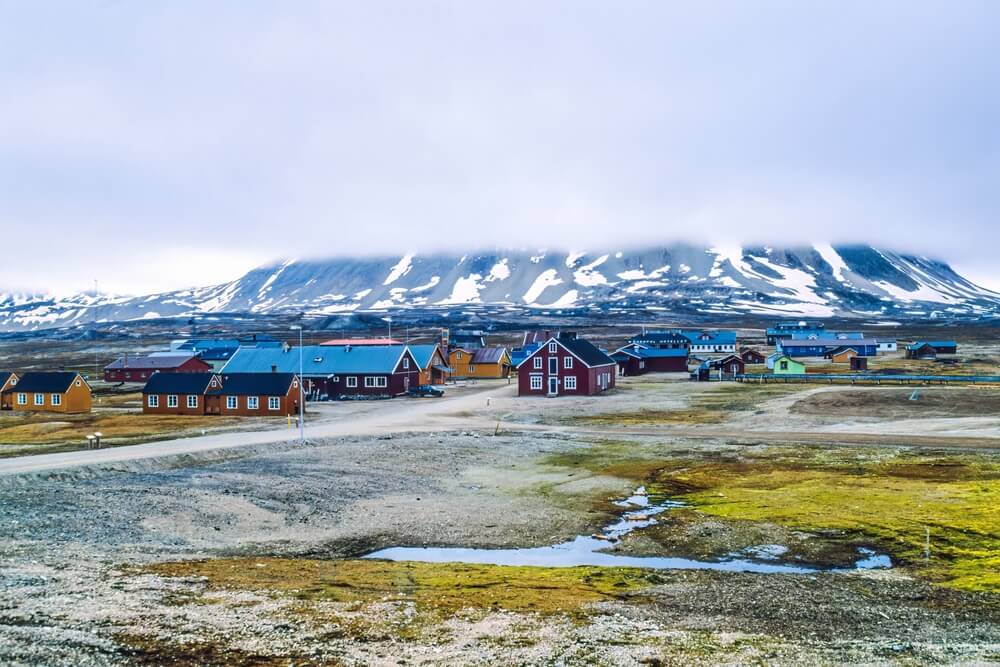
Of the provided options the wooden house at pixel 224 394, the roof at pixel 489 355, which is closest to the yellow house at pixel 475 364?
the roof at pixel 489 355

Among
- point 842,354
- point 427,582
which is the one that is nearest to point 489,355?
point 842,354

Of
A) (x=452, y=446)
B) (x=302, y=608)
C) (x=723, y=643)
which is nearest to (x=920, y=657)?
(x=723, y=643)

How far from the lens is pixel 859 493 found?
3744 centimetres

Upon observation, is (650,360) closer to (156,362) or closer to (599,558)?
(156,362)

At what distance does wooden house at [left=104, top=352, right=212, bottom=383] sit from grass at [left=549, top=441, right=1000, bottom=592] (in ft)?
251

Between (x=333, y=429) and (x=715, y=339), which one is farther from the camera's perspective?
(x=715, y=339)

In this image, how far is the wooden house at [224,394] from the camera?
71.7 m

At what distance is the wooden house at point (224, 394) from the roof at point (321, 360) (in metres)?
12.7

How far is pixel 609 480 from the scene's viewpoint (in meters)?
42.1

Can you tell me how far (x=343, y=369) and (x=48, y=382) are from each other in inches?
1113

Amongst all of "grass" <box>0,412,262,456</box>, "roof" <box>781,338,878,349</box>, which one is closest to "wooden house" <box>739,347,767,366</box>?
"roof" <box>781,338,878,349</box>

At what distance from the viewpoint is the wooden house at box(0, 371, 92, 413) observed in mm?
77125

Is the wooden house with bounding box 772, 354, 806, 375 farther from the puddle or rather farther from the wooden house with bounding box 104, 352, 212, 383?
the puddle

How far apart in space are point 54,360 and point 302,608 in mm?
179656
